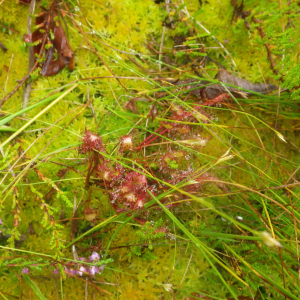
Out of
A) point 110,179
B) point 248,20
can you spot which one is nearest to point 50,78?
point 110,179

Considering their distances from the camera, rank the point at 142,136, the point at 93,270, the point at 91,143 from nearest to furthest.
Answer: the point at 91,143 < the point at 93,270 < the point at 142,136

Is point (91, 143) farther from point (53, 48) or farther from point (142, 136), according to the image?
point (53, 48)

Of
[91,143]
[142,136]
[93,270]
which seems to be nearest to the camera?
[91,143]

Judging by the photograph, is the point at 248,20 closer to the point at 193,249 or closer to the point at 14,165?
the point at 193,249

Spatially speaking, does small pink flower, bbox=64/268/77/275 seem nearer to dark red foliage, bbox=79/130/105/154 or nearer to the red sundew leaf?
dark red foliage, bbox=79/130/105/154

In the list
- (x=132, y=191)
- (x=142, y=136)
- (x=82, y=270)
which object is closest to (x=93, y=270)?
(x=82, y=270)

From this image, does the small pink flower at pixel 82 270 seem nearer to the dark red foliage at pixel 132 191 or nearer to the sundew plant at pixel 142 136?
the sundew plant at pixel 142 136

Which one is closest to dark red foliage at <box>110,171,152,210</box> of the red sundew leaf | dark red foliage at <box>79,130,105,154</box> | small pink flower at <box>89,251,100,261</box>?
dark red foliage at <box>79,130,105,154</box>

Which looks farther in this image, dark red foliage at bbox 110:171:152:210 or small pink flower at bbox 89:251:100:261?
small pink flower at bbox 89:251:100:261
